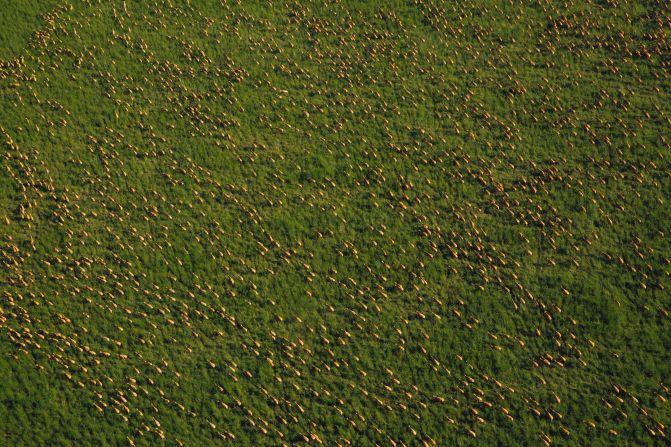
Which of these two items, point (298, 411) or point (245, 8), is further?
point (245, 8)

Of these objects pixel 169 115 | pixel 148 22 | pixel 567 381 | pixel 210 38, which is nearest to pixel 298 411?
pixel 567 381

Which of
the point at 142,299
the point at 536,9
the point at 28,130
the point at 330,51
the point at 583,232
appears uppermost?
the point at 536,9

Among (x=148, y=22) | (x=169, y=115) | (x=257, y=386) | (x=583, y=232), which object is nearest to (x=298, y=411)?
(x=257, y=386)

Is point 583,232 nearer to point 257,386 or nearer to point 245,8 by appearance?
point 257,386

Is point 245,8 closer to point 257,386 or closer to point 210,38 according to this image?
point 210,38

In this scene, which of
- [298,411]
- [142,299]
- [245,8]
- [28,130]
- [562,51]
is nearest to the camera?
[298,411]

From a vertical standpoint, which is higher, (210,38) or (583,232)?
(210,38)

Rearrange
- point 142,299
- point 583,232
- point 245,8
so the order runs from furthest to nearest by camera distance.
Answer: point 245,8, point 583,232, point 142,299
